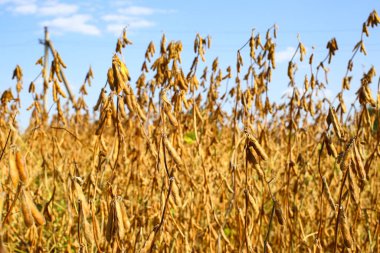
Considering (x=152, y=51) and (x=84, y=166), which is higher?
(x=152, y=51)

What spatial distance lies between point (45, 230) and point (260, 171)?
183 centimetres

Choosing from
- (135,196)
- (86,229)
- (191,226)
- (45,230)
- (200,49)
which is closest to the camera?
(86,229)

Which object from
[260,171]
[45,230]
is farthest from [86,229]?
[45,230]

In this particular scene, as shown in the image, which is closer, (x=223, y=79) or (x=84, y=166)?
(x=223, y=79)

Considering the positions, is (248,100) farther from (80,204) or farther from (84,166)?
(84,166)

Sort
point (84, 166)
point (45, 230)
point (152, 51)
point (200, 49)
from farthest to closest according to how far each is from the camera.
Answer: point (84, 166) < point (45, 230) < point (152, 51) < point (200, 49)

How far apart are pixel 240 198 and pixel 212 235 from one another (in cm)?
83

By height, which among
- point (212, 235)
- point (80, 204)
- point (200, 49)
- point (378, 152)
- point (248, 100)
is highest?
point (200, 49)

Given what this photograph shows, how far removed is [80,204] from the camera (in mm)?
1111

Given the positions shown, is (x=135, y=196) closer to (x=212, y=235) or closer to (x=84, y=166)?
(x=212, y=235)

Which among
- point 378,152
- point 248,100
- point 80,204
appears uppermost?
point 248,100

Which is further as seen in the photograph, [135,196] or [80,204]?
[135,196]

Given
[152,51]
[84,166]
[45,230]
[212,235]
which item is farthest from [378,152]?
[84,166]

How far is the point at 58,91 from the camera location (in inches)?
69.1
